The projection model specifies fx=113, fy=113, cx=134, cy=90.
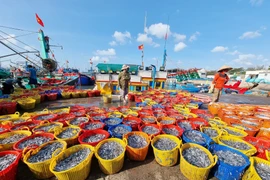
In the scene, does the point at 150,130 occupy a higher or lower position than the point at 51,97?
higher

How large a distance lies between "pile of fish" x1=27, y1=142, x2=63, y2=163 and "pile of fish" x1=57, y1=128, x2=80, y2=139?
0.28 meters

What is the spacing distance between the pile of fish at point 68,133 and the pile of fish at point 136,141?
1.31 metres

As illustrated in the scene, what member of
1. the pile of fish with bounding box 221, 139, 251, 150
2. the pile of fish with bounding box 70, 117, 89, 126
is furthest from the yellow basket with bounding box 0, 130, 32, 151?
the pile of fish with bounding box 221, 139, 251, 150

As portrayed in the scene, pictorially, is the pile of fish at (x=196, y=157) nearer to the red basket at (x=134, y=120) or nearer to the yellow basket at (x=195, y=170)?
the yellow basket at (x=195, y=170)

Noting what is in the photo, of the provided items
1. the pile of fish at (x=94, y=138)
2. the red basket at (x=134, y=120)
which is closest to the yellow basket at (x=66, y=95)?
the red basket at (x=134, y=120)

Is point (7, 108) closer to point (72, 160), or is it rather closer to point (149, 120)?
point (72, 160)

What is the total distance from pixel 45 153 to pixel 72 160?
1.83 feet

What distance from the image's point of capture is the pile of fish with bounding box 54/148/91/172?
68.6 inches

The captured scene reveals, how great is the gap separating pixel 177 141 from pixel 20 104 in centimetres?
671

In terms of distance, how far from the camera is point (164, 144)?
7.75ft

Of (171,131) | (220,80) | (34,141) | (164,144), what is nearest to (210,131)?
(171,131)

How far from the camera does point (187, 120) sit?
3611 millimetres

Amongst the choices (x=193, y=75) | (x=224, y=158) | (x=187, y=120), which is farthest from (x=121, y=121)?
(x=193, y=75)

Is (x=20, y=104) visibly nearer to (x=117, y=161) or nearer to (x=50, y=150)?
(x=50, y=150)
